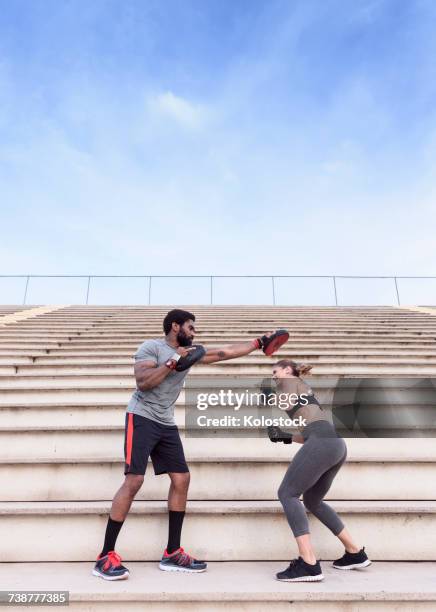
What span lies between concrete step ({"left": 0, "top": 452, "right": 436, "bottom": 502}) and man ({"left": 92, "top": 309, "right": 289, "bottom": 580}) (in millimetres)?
542

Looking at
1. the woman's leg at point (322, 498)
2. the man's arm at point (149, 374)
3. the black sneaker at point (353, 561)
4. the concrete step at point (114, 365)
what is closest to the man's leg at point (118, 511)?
the man's arm at point (149, 374)

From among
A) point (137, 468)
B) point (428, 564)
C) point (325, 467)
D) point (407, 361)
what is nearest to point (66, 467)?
point (137, 468)

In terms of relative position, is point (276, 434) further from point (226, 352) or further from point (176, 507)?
point (176, 507)

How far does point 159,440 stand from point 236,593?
917 mm

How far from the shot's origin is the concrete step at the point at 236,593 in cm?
218

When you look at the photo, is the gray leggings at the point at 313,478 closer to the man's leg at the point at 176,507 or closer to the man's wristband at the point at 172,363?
the man's leg at the point at 176,507

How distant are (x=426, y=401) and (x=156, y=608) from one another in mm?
3154

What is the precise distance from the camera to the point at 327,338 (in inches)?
259

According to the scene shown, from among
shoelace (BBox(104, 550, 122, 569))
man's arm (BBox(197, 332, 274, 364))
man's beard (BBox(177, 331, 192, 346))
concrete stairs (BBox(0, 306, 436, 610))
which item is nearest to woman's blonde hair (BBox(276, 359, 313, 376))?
man's arm (BBox(197, 332, 274, 364))

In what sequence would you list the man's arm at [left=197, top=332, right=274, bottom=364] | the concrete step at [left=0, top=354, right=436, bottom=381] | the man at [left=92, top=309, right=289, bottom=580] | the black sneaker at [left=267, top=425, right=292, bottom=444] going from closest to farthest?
the man at [left=92, top=309, right=289, bottom=580], the black sneaker at [left=267, top=425, right=292, bottom=444], the man's arm at [left=197, top=332, right=274, bottom=364], the concrete step at [left=0, top=354, right=436, bottom=381]

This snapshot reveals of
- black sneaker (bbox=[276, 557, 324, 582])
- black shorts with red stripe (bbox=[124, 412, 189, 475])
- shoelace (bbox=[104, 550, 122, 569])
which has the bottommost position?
black sneaker (bbox=[276, 557, 324, 582])

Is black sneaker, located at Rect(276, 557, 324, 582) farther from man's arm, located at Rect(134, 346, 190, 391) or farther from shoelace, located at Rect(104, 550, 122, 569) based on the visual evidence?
man's arm, located at Rect(134, 346, 190, 391)

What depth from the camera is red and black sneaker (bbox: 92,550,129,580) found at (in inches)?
91.7

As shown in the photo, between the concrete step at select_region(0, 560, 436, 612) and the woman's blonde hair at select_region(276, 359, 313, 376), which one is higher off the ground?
the woman's blonde hair at select_region(276, 359, 313, 376)
